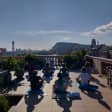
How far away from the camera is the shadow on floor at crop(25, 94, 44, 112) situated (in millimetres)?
8141

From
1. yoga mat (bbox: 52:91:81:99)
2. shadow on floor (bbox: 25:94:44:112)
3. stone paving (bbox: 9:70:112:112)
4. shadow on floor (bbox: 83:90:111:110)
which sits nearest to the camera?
stone paving (bbox: 9:70:112:112)

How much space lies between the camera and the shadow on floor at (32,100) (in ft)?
26.7

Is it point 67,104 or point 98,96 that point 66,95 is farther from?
point 67,104

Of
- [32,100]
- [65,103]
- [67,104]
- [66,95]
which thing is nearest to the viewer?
[67,104]

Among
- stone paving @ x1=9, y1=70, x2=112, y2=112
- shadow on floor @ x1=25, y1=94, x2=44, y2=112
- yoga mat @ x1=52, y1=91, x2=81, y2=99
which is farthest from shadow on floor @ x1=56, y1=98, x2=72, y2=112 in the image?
shadow on floor @ x1=25, y1=94, x2=44, y2=112

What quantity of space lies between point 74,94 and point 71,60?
1279 cm

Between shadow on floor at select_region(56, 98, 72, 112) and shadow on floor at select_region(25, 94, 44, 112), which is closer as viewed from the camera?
shadow on floor at select_region(56, 98, 72, 112)

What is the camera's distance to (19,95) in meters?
10.3

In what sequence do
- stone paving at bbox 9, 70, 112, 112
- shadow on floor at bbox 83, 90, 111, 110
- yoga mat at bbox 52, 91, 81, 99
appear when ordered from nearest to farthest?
stone paving at bbox 9, 70, 112, 112 → shadow on floor at bbox 83, 90, 111, 110 → yoga mat at bbox 52, 91, 81, 99

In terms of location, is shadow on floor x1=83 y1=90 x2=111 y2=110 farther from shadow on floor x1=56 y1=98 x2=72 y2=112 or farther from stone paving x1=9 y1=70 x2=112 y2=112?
shadow on floor x1=56 y1=98 x2=72 y2=112

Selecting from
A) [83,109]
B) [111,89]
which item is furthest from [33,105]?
[111,89]

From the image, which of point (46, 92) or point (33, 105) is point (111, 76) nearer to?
point (46, 92)

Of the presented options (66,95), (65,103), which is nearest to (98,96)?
(66,95)

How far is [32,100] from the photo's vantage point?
9.27 metres
